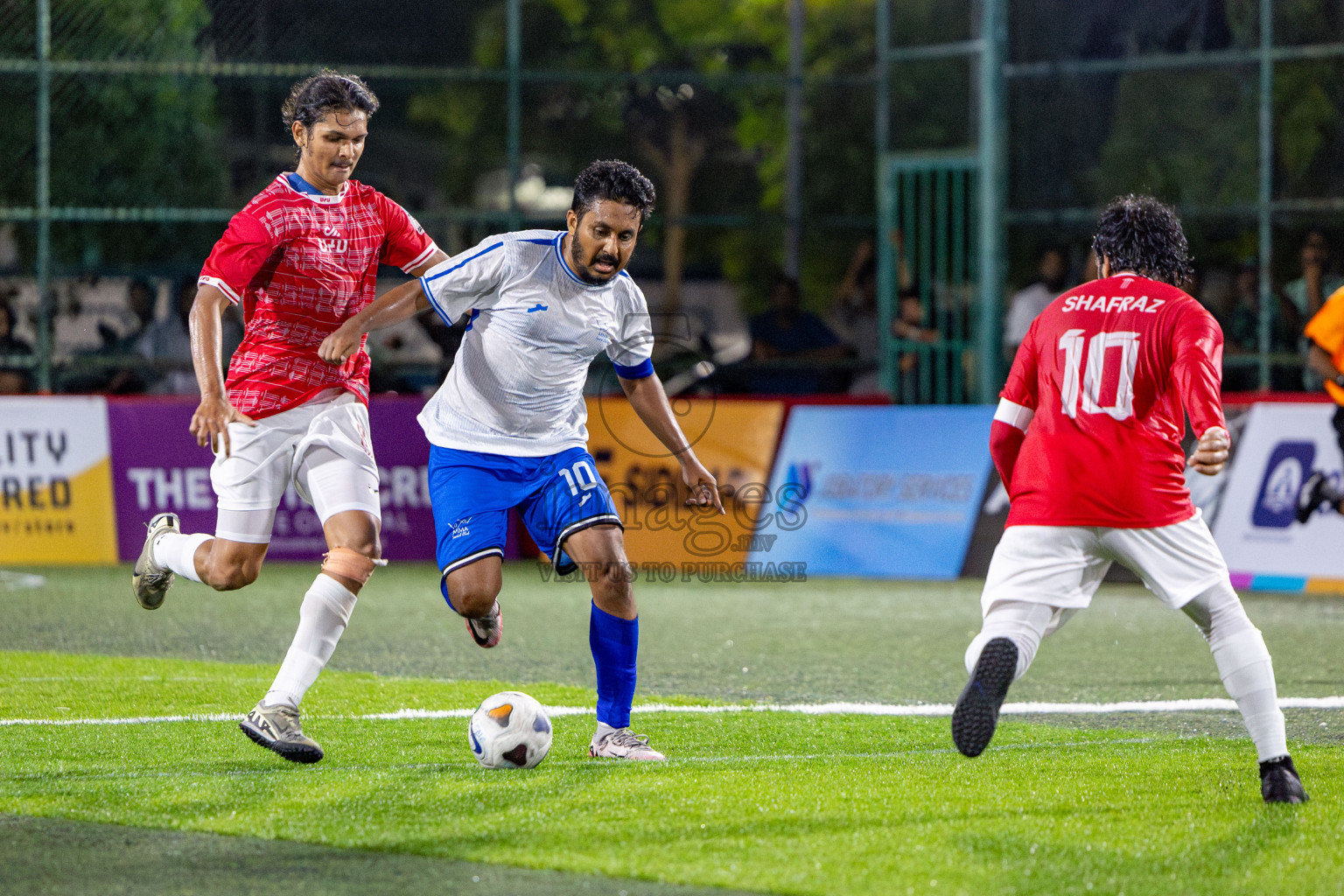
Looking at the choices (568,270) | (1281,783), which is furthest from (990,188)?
(1281,783)

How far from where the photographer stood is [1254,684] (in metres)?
5.28

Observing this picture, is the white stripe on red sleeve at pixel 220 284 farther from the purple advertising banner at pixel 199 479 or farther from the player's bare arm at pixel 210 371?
the purple advertising banner at pixel 199 479

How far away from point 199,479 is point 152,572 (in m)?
6.97

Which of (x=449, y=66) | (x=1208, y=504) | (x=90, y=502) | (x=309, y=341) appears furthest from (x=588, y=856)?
(x=449, y=66)

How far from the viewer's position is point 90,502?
13.8m

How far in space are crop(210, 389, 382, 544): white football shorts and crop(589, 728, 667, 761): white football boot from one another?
109 cm

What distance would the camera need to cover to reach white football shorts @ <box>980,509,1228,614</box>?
17.3ft

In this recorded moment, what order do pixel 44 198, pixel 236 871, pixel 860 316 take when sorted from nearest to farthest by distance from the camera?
pixel 236 871
pixel 44 198
pixel 860 316

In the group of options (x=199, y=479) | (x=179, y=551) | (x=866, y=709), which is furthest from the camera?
(x=199, y=479)

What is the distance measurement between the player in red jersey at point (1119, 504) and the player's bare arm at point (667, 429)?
1.41 metres

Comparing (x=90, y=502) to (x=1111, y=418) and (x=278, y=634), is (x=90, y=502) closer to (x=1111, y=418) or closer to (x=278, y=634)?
(x=278, y=634)

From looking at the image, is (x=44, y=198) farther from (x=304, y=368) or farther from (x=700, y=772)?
(x=700, y=772)

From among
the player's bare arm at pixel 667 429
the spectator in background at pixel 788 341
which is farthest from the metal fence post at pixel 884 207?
the player's bare arm at pixel 667 429

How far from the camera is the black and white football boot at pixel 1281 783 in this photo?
209 inches
